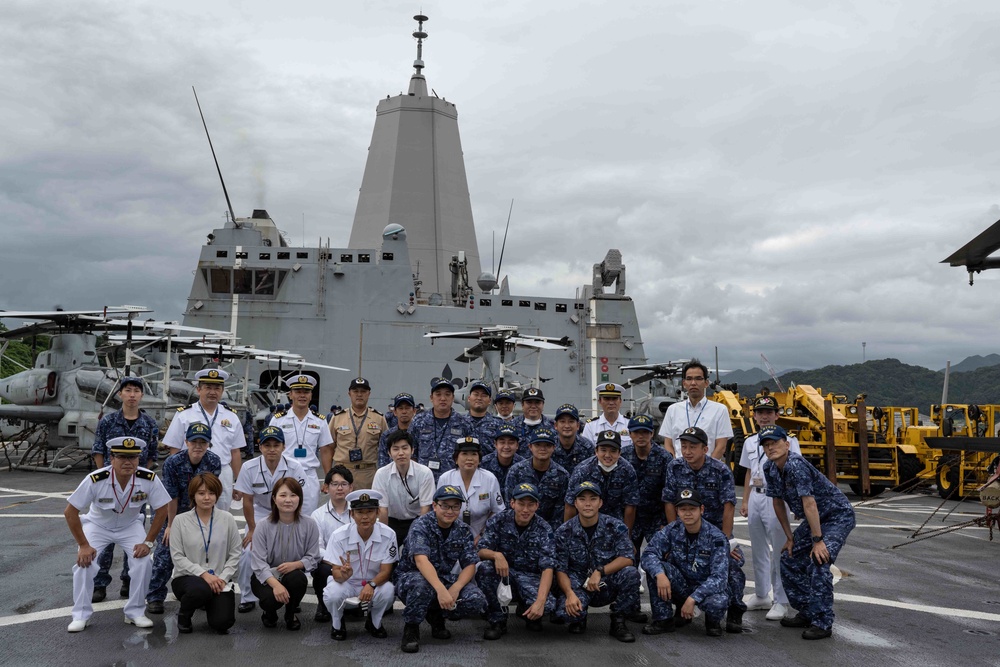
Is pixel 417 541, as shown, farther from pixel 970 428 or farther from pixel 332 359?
pixel 332 359

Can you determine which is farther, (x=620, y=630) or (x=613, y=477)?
(x=613, y=477)

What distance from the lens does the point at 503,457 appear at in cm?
609

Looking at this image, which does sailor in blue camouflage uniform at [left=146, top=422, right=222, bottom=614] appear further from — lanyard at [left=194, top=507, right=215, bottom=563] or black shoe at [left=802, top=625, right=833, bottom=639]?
black shoe at [left=802, top=625, right=833, bottom=639]

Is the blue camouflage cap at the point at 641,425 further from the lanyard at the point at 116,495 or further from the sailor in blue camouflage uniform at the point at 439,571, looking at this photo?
the lanyard at the point at 116,495

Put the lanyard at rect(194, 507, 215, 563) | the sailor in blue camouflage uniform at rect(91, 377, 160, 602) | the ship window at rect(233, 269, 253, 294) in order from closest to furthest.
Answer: the lanyard at rect(194, 507, 215, 563) → the sailor in blue camouflage uniform at rect(91, 377, 160, 602) → the ship window at rect(233, 269, 253, 294)

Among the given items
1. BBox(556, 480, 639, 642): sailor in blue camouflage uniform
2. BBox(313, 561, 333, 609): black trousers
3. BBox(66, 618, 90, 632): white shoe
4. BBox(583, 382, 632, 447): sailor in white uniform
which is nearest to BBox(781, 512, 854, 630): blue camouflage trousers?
BBox(556, 480, 639, 642): sailor in blue camouflage uniform

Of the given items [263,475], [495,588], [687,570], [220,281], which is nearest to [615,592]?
[687,570]

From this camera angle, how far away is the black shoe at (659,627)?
205 inches

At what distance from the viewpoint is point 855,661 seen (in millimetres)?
4641

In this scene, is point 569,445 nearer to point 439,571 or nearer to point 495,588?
point 495,588

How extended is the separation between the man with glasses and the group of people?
1.37 feet

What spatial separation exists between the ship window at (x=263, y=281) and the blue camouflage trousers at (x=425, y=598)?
1980 centimetres

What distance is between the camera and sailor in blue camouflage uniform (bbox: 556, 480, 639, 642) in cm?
523

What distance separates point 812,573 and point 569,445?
6.86 ft
